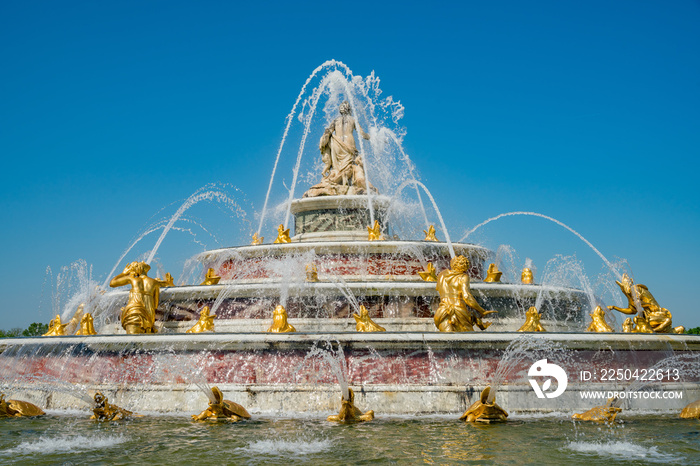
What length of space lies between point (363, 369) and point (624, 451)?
444 centimetres

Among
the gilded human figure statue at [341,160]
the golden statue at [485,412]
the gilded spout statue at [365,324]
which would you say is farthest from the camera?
the gilded human figure statue at [341,160]

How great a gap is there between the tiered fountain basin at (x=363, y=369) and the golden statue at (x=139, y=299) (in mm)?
1619

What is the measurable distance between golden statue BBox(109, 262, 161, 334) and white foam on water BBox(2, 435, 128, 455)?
179 inches

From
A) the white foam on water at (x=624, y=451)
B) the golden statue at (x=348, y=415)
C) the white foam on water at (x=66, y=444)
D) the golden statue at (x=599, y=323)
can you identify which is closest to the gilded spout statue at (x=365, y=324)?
the golden statue at (x=348, y=415)

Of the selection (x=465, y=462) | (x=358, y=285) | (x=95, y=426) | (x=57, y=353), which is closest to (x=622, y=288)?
(x=358, y=285)

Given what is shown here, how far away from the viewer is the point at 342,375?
10156 mm

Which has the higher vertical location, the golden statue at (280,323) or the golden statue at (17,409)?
the golden statue at (280,323)

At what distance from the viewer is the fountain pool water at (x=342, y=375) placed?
7.51m

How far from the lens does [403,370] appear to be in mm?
10297

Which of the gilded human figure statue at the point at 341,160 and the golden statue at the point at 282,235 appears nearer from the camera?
the golden statue at the point at 282,235

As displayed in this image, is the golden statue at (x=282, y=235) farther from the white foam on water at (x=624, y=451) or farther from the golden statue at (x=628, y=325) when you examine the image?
the white foam on water at (x=624, y=451)

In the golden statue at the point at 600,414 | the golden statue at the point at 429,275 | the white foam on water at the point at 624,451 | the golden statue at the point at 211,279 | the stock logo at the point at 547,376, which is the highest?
the golden statue at the point at 211,279

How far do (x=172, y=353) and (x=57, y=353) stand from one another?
2542mm

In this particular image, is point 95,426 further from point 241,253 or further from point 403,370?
point 241,253
